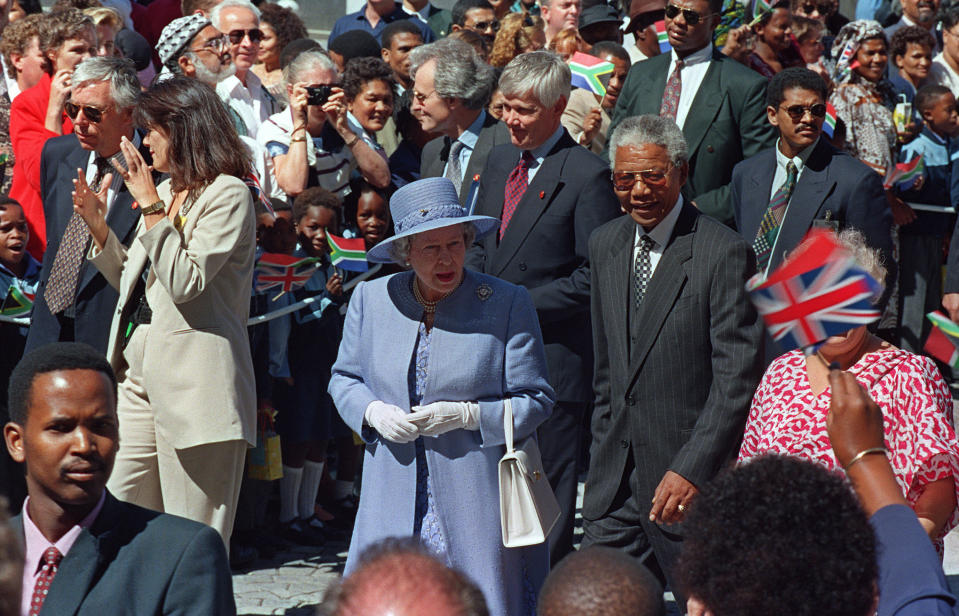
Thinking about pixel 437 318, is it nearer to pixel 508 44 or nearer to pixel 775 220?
pixel 775 220

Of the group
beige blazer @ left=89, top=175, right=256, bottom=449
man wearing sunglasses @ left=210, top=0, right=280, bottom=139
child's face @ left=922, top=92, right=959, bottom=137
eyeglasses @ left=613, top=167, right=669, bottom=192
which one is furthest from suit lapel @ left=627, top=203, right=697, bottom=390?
child's face @ left=922, top=92, right=959, bottom=137

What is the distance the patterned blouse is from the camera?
13.0 feet

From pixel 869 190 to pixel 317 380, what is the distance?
314cm

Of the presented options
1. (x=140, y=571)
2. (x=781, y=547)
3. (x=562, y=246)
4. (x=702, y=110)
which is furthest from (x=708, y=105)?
(x=781, y=547)

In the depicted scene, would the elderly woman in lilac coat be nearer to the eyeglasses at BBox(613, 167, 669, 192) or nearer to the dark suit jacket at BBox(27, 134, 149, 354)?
the eyeglasses at BBox(613, 167, 669, 192)

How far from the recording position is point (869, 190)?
6145mm

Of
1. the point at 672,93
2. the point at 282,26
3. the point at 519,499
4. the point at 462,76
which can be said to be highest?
the point at 282,26

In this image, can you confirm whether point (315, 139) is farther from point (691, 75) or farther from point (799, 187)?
point (799, 187)

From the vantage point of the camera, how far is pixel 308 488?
24.3ft

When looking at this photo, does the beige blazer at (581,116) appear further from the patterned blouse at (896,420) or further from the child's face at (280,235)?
the patterned blouse at (896,420)

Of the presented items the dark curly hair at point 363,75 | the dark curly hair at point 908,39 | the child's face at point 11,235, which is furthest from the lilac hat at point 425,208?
the dark curly hair at point 908,39

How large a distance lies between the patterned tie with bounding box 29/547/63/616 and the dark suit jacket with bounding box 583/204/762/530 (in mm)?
A: 2326

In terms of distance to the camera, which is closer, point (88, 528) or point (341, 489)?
point (88, 528)

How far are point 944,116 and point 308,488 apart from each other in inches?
231
